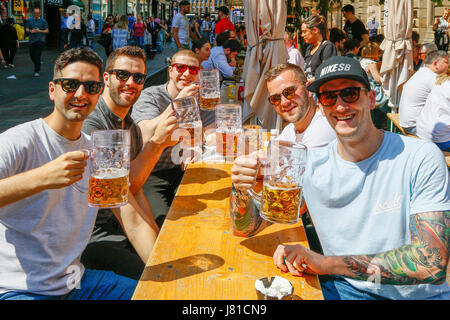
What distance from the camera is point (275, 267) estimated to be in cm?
153

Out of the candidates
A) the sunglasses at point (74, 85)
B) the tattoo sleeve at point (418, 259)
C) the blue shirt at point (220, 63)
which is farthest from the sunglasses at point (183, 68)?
the blue shirt at point (220, 63)

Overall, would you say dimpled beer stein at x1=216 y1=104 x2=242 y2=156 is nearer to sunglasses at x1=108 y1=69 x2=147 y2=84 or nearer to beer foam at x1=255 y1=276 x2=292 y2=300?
sunglasses at x1=108 y1=69 x2=147 y2=84

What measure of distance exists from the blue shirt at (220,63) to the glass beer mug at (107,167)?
567cm

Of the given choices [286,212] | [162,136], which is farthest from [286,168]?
[162,136]

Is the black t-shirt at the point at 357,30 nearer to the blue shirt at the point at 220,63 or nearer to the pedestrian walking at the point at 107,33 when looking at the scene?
the blue shirt at the point at 220,63

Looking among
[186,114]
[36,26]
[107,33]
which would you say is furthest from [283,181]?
[107,33]

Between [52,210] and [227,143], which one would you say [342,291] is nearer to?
[227,143]

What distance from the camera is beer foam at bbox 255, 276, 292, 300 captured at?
A: 4.00 feet

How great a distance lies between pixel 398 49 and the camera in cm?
702

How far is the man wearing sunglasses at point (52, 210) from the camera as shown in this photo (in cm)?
163
